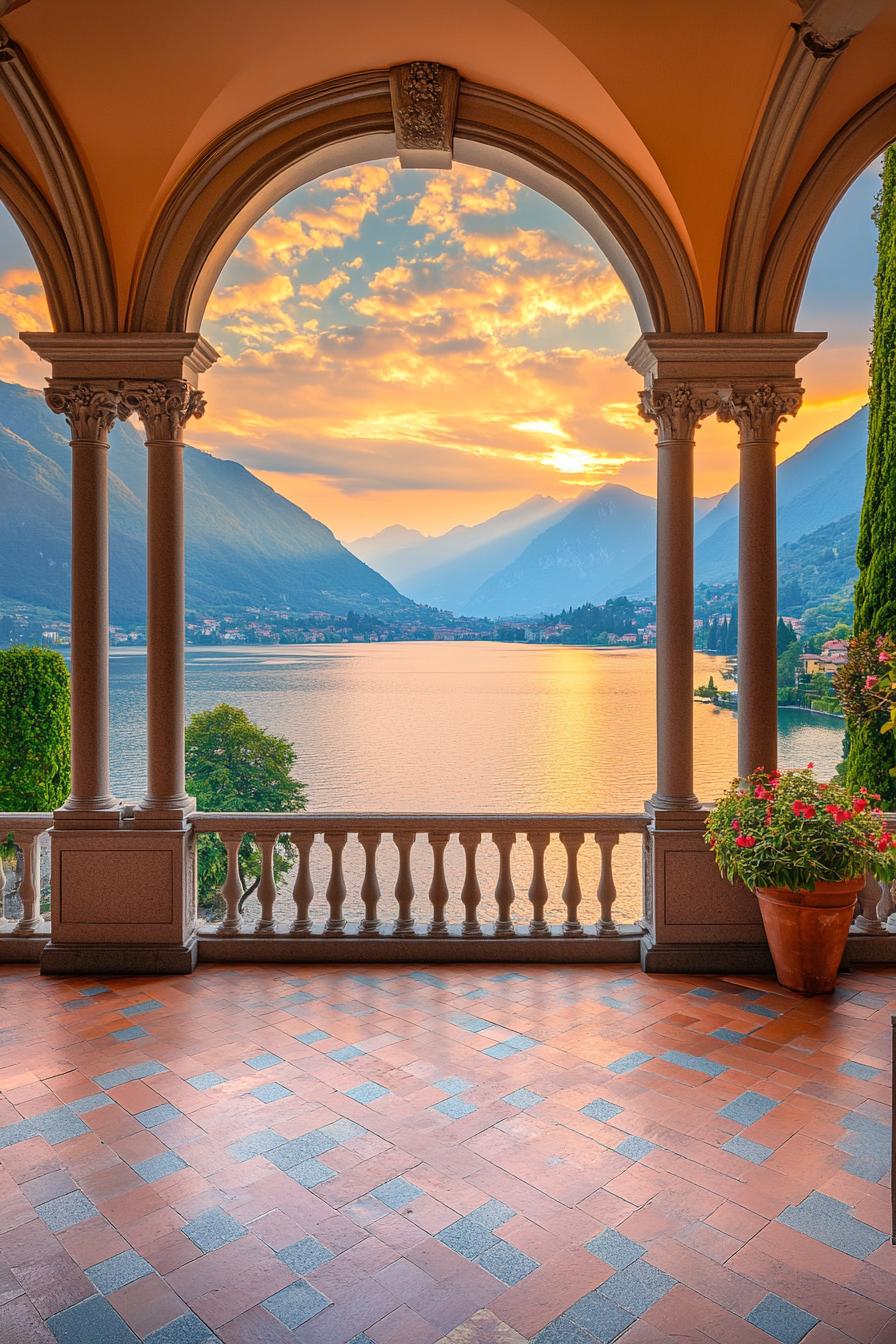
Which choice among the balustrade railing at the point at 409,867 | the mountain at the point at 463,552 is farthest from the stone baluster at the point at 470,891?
the mountain at the point at 463,552

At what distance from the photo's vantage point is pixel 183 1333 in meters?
2.46

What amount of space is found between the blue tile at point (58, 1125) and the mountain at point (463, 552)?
3412 cm

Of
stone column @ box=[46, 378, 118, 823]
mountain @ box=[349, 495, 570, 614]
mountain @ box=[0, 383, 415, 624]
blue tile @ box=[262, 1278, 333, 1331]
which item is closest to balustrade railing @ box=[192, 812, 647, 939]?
stone column @ box=[46, 378, 118, 823]

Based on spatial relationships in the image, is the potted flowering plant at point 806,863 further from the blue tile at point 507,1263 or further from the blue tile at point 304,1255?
the blue tile at point 304,1255

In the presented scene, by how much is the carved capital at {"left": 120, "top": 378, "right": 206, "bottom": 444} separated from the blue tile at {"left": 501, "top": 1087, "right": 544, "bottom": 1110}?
4452 millimetres

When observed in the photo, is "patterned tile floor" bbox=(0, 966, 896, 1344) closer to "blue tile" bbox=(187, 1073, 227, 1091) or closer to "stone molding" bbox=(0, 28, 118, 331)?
"blue tile" bbox=(187, 1073, 227, 1091)

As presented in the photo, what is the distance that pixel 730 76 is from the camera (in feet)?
16.4

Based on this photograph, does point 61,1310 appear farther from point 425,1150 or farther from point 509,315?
point 509,315

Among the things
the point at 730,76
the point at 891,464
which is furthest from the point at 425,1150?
the point at 891,464

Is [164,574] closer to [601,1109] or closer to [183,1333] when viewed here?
[601,1109]

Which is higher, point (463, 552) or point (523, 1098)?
point (463, 552)

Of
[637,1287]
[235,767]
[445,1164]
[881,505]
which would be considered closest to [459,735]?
[235,767]

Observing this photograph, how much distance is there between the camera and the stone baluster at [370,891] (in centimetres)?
572

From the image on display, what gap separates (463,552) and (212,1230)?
123 feet
